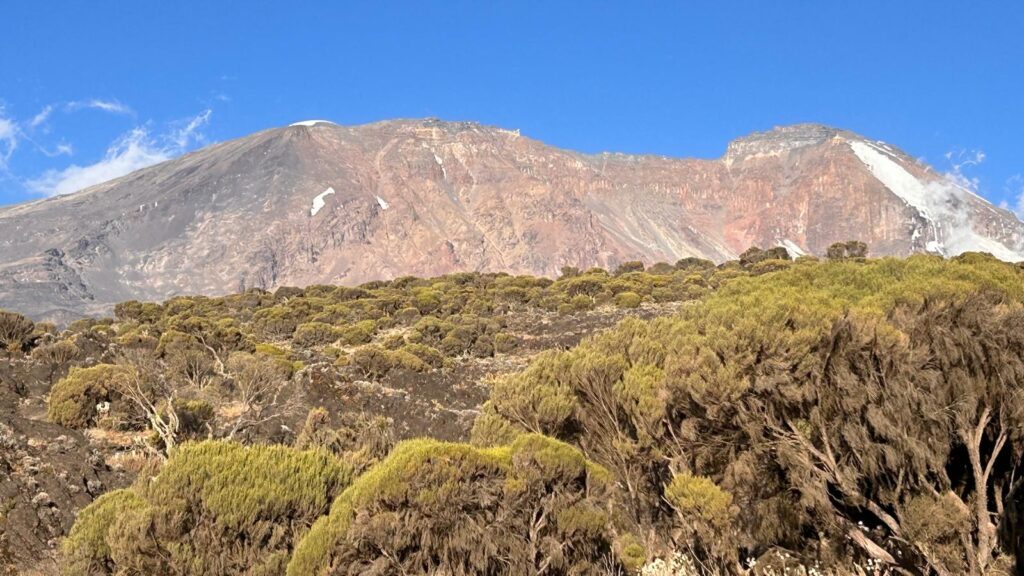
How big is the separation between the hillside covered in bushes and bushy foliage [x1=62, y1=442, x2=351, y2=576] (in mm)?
25

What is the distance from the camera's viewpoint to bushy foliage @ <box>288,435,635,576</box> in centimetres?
750

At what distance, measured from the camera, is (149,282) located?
15088 cm

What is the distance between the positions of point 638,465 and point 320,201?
177973 millimetres

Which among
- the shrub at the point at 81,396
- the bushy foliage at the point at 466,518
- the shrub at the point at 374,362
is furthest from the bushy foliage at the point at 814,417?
the shrub at the point at 374,362

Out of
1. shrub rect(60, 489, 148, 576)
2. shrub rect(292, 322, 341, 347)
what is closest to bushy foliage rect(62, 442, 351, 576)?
shrub rect(60, 489, 148, 576)

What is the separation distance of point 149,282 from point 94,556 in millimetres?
159689

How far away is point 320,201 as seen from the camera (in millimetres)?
181000

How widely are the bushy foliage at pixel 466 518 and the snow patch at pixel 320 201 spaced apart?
174839 mm

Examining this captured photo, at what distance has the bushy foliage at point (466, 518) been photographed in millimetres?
7504

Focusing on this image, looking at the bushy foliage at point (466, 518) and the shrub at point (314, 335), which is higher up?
the shrub at point (314, 335)

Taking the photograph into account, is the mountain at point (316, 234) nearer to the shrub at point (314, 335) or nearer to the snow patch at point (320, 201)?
the snow patch at point (320, 201)

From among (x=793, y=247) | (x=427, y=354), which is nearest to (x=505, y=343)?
(x=427, y=354)

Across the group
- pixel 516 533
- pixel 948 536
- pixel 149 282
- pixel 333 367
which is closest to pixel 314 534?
pixel 516 533

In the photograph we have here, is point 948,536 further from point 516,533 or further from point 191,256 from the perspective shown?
point 191,256
